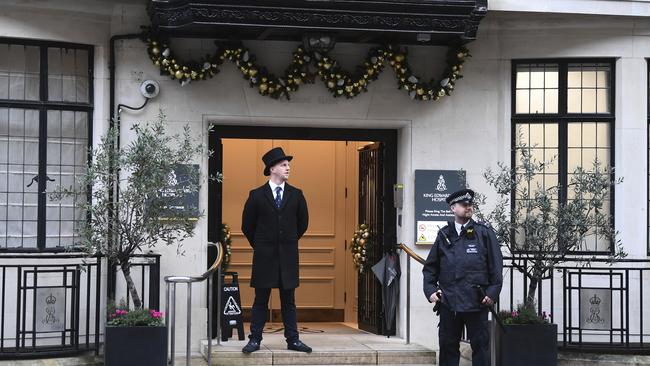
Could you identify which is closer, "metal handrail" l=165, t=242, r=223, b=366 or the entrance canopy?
"metal handrail" l=165, t=242, r=223, b=366

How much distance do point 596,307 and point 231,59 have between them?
4.85 metres

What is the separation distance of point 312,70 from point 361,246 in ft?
7.83

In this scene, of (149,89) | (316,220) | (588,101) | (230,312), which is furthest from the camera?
(316,220)

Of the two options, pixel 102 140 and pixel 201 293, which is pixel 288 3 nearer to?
pixel 102 140

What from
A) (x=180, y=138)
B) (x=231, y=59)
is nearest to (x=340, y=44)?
(x=231, y=59)

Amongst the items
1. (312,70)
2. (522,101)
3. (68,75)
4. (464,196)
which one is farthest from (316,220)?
(464,196)

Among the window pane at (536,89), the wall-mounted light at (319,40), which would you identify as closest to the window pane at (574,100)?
the window pane at (536,89)

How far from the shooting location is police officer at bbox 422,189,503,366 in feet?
32.7

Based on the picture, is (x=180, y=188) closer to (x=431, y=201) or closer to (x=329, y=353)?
(x=329, y=353)

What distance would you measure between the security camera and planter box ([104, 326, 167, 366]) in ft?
9.35

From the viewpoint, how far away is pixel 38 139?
12.0 metres

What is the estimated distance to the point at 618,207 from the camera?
12945 millimetres

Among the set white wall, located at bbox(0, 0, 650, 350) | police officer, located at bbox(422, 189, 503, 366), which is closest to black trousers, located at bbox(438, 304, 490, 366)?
police officer, located at bbox(422, 189, 503, 366)

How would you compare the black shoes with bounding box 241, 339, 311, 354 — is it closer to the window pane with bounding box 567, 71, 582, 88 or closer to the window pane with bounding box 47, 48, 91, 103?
the window pane with bounding box 47, 48, 91, 103
